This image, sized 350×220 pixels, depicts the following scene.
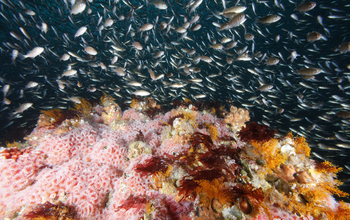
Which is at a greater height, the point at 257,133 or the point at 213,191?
the point at 257,133

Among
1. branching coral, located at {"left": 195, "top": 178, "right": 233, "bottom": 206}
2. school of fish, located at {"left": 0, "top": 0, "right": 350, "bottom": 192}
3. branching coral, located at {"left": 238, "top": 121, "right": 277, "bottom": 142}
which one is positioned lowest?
branching coral, located at {"left": 195, "top": 178, "right": 233, "bottom": 206}

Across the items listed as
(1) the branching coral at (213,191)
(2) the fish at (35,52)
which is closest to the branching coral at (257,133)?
(1) the branching coral at (213,191)

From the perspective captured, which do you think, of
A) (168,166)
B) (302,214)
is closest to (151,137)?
(168,166)

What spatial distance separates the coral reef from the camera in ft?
7.32

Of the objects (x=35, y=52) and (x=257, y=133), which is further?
(x=35, y=52)

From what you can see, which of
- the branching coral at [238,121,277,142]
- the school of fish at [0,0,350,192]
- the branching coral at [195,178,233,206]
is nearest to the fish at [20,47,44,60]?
the school of fish at [0,0,350,192]

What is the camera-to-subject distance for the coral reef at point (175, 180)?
223 centimetres

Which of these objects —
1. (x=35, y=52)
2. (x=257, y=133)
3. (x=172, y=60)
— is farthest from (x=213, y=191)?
(x=35, y=52)

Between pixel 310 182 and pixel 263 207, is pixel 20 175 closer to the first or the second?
pixel 263 207

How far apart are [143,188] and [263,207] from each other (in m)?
2.06

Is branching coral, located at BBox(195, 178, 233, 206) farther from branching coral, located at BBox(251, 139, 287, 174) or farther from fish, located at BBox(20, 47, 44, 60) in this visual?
fish, located at BBox(20, 47, 44, 60)

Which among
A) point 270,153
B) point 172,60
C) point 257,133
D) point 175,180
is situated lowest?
point 175,180

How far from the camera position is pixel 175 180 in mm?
2822

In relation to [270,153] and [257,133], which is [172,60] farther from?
[270,153]
